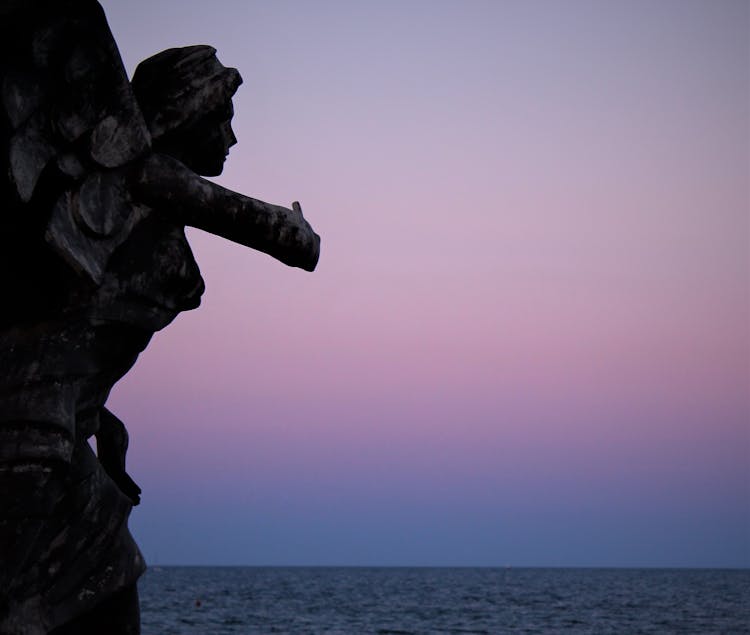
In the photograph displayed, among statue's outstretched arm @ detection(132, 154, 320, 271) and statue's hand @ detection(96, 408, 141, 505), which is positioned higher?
statue's outstretched arm @ detection(132, 154, 320, 271)

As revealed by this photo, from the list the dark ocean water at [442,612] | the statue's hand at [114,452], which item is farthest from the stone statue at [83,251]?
the dark ocean water at [442,612]

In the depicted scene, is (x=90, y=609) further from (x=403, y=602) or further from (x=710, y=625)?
(x=403, y=602)

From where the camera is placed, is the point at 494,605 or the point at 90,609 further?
the point at 494,605

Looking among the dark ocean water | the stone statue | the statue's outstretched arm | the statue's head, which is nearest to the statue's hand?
the stone statue

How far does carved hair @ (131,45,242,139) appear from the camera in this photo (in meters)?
6.48

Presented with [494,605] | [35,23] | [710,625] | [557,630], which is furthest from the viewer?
[494,605]

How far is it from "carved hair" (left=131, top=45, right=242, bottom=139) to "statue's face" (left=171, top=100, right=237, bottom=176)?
2.6 inches

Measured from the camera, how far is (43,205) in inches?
235

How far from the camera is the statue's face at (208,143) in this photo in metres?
6.66

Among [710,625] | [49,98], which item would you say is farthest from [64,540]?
[710,625]

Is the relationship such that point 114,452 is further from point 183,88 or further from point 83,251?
point 183,88

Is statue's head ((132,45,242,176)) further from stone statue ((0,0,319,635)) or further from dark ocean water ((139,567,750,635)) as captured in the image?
dark ocean water ((139,567,750,635))

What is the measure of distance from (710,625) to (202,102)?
50196 millimetres

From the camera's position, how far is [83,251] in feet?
19.5
